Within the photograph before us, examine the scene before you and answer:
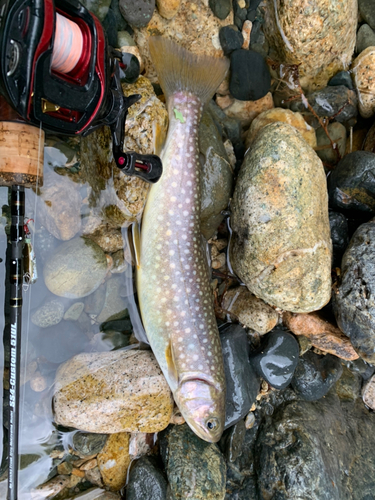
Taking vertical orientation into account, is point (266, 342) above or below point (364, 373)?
above

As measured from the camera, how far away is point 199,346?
2.78 meters

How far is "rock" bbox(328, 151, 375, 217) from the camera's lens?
10.3ft

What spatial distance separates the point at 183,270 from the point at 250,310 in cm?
91

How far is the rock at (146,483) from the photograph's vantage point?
2840mm

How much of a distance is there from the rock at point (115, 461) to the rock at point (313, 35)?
3.99 metres

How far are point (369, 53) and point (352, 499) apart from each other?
14.8 feet

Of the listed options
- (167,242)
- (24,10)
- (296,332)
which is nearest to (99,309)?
(167,242)

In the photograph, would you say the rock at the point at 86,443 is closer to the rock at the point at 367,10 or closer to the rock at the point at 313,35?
the rock at the point at 313,35

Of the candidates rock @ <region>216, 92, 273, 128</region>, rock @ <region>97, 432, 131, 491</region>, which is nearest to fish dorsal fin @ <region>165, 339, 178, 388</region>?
rock @ <region>97, 432, 131, 491</region>

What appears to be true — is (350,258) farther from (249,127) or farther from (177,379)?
(177,379)

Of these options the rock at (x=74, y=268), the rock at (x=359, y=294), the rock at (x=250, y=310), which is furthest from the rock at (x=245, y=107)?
the rock at (x=74, y=268)

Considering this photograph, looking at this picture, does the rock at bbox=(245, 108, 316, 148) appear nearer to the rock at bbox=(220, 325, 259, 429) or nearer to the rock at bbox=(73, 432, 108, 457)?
the rock at bbox=(220, 325, 259, 429)

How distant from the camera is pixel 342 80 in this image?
3539 millimetres

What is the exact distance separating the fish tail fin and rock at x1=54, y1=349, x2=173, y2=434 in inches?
90.8
